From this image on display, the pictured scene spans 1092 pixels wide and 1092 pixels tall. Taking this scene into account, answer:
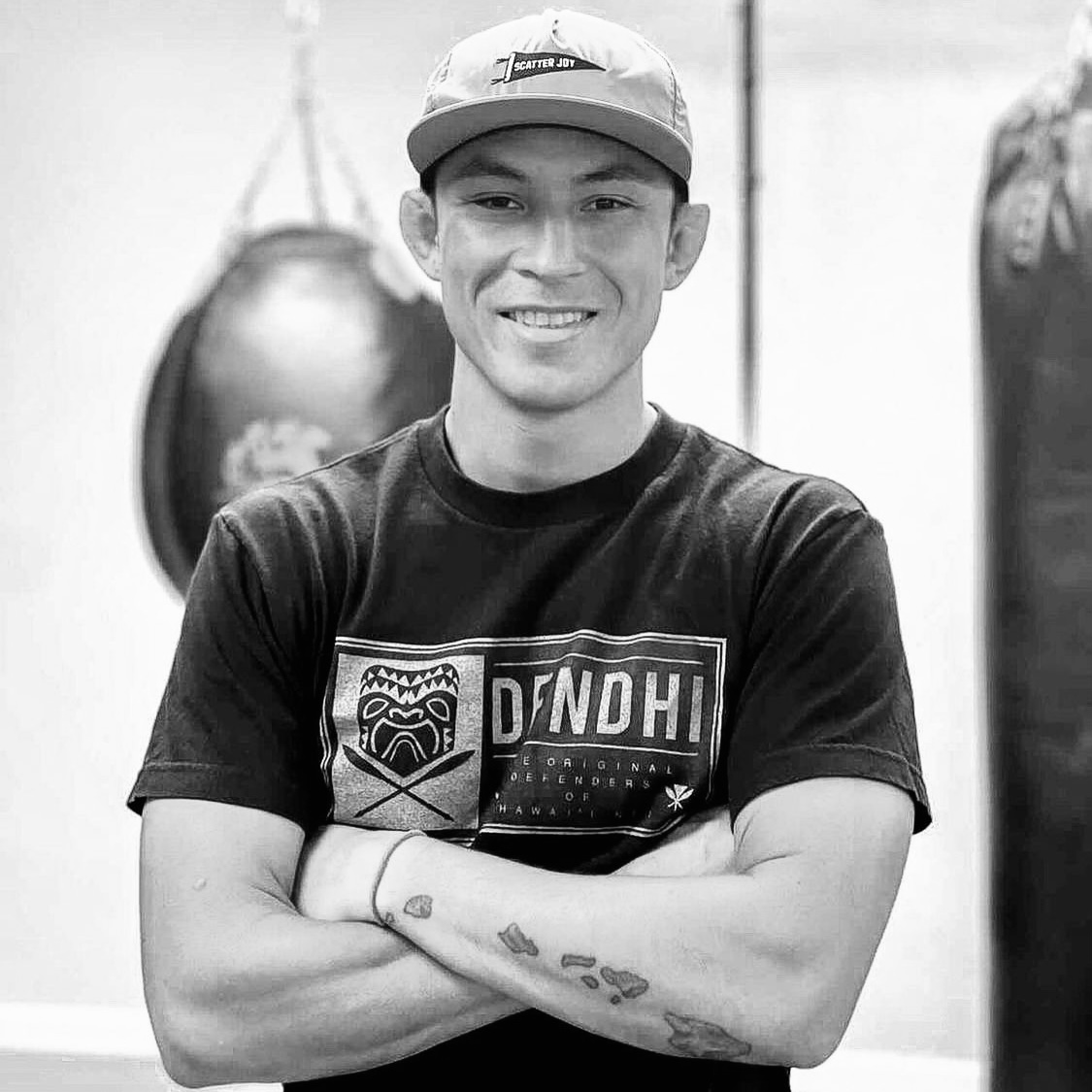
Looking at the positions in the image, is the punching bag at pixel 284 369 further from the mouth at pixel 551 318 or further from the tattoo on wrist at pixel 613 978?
the tattoo on wrist at pixel 613 978

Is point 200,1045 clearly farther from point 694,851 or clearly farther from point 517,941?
point 694,851

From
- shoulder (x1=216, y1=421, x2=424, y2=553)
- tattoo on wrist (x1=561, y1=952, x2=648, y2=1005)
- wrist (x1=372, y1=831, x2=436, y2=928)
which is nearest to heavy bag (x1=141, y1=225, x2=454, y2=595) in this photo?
shoulder (x1=216, y1=421, x2=424, y2=553)

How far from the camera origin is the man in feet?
4.19

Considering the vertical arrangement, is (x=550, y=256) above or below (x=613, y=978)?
above

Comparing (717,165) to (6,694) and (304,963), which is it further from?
(304,963)

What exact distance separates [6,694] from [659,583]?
2.23 metres

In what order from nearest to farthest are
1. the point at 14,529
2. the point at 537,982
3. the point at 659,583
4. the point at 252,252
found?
the point at 537,982 → the point at 659,583 → the point at 252,252 → the point at 14,529

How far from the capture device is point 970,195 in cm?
287

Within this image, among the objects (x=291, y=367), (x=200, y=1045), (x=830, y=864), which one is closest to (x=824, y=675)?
(x=830, y=864)

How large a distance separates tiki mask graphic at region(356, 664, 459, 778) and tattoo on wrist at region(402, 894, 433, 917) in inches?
5.0

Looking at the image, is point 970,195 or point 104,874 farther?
point 104,874

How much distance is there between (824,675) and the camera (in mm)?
1332

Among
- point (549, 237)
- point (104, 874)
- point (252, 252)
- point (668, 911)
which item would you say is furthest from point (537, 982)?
point (104, 874)

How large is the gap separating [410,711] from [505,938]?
8.4 inches
